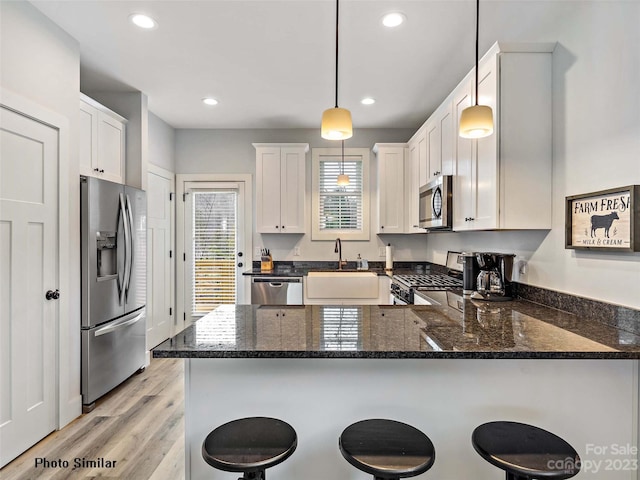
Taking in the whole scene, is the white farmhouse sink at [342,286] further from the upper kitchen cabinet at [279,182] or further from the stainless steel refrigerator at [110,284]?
the stainless steel refrigerator at [110,284]

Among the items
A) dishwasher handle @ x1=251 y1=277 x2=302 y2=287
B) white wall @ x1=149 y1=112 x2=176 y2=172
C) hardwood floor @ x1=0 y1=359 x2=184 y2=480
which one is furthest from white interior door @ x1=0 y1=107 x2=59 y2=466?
dishwasher handle @ x1=251 y1=277 x2=302 y2=287

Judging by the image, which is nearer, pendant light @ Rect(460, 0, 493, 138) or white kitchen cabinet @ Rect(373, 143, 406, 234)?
pendant light @ Rect(460, 0, 493, 138)

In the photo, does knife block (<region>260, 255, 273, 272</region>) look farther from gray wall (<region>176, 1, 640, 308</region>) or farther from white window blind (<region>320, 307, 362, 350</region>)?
gray wall (<region>176, 1, 640, 308</region>)

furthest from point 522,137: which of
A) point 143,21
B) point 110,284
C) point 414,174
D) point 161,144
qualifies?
point 161,144

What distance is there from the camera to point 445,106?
9.52 ft

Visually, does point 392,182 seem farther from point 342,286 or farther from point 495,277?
point 495,277

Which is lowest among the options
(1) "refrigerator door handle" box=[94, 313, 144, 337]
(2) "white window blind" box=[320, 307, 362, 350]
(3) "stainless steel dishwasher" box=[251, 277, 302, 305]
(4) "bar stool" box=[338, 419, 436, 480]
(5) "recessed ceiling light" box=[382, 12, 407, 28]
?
(1) "refrigerator door handle" box=[94, 313, 144, 337]

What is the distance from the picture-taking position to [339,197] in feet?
15.2

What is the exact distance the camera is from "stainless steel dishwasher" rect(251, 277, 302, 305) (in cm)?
392

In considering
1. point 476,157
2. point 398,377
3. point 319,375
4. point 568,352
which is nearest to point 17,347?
point 319,375

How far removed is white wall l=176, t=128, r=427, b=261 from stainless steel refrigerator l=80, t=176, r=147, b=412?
1407mm

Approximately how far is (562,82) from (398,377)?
1.89m

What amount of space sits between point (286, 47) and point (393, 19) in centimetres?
80

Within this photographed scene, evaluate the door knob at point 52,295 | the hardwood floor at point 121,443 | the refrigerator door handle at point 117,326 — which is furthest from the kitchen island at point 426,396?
the refrigerator door handle at point 117,326
